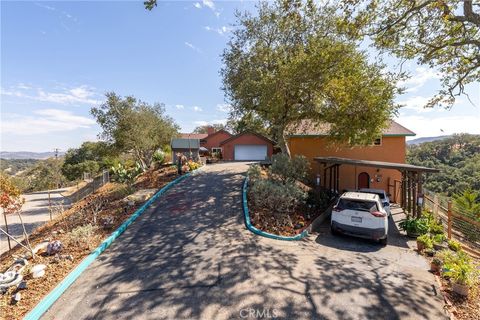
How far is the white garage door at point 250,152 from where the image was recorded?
30.5 meters

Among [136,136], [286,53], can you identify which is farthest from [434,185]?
[136,136]

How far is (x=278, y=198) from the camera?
9.17 meters

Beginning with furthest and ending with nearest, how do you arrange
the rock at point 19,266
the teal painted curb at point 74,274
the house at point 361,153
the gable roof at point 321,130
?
the house at point 361,153 < the gable roof at point 321,130 < the rock at point 19,266 < the teal painted curb at point 74,274

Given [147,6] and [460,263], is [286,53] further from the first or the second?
[460,263]

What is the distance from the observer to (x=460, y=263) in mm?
4984

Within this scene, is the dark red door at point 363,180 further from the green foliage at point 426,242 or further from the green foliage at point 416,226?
the green foliage at point 426,242

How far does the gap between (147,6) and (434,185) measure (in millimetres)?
52326

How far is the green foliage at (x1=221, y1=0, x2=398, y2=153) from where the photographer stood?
1129 centimetres

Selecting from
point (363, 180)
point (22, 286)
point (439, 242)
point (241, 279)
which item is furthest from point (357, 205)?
point (363, 180)

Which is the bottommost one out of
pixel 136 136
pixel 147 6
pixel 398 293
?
pixel 398 293

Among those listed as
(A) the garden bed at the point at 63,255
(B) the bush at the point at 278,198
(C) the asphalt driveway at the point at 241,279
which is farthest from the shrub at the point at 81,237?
(B) the bush at the point at 278,198

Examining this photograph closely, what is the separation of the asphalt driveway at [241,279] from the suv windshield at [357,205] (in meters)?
1.26

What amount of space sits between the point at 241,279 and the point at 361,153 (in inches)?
632

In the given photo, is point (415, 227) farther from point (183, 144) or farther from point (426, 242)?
point (183, 144)
